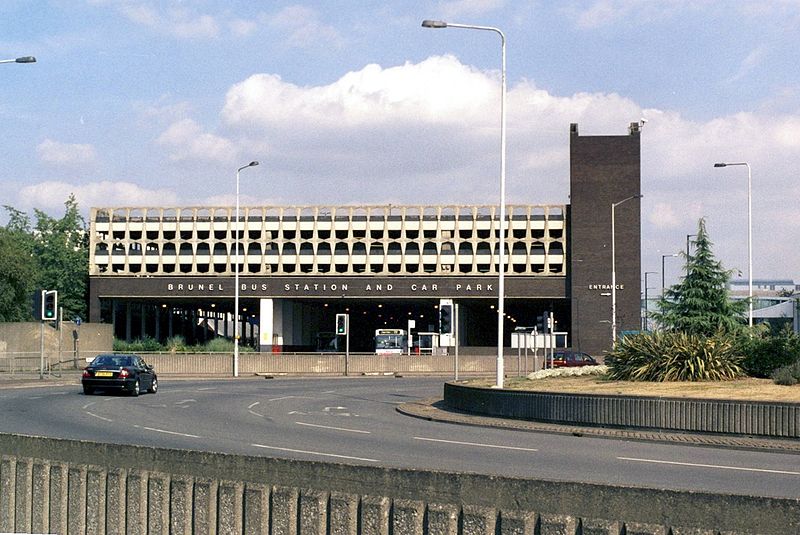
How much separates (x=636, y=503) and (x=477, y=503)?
0.96 m

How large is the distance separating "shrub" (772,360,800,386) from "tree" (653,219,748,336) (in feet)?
33.8

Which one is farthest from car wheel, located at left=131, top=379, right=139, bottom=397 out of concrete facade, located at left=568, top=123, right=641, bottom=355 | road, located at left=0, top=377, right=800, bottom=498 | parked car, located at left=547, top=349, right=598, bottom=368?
concrete facade, located at left=568, top=123, right=641, bottom=355

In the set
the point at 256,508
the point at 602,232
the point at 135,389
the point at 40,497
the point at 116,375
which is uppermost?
the point at 602,232

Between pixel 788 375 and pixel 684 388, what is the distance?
2.27 metres

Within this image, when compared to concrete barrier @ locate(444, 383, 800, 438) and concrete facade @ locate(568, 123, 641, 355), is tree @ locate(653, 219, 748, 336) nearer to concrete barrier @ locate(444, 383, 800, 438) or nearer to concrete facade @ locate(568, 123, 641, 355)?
concrete barrier @ locate(444, 383, 800, 438)

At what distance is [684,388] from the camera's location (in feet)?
79.2

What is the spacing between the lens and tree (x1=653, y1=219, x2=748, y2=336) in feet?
112

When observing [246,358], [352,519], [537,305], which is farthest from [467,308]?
[352,519]

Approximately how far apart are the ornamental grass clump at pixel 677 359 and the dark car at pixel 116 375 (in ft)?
53.5

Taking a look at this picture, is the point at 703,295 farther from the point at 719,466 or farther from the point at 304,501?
the point at 304,501

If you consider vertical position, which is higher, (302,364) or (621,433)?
(621,433)

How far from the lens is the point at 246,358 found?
60406 millimetres

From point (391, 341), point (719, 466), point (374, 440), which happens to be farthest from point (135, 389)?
point (391, 341)

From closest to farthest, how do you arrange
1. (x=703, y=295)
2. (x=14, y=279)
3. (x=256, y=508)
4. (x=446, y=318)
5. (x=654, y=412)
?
(x=256, y=508), (x=654, y=412), (x=703, y=295), (x=446, y=318), (x=14, y=279)
